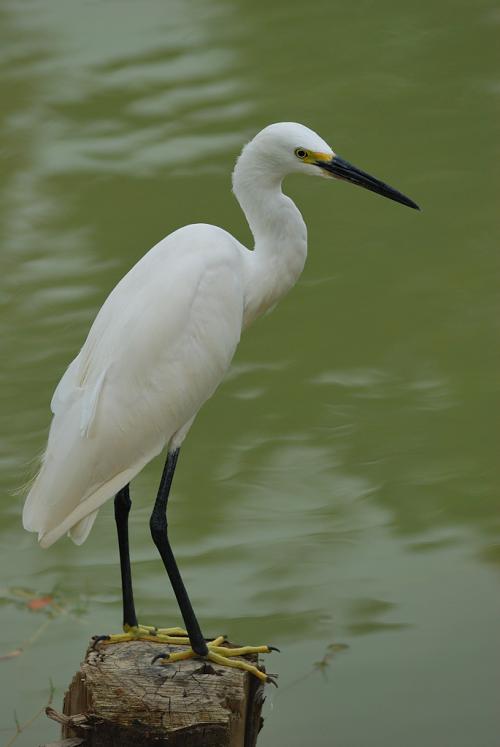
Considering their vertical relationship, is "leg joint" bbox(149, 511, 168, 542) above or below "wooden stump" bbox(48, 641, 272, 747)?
above

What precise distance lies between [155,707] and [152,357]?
30.2 inches

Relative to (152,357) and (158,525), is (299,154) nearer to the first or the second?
(152,357)

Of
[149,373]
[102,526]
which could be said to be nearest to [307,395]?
[102,526]

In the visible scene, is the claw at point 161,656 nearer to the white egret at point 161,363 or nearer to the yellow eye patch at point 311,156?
the white egret at point 161,363

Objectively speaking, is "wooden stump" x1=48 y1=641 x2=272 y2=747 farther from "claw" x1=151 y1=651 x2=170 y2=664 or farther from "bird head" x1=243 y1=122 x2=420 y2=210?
"bird head" x1=243 y1=122 x2=420 y2=210

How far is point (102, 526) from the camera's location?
468 centimetres

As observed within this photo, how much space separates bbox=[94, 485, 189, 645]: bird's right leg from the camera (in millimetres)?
3037

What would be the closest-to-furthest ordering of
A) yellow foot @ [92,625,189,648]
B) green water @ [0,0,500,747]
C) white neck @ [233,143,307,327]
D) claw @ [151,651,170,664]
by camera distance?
claw @ [151,651,170,664] → yellow foot @ [92,625,189,648] → white neck @ [233,143,307,327] → green water @ [0,0,500,747]

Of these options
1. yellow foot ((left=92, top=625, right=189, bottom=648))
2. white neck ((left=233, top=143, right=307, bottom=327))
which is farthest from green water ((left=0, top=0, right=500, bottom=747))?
white neck ((left=233, top=143, right=307, bottom=327))

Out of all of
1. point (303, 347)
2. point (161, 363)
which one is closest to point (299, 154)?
point (161, 363)

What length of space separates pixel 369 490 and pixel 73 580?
108 centimetres

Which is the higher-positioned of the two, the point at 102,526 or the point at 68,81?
the point at 68,81

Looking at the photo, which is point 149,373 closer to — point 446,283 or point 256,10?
point 446,283

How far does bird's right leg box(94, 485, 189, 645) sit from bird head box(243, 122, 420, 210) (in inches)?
32.3
